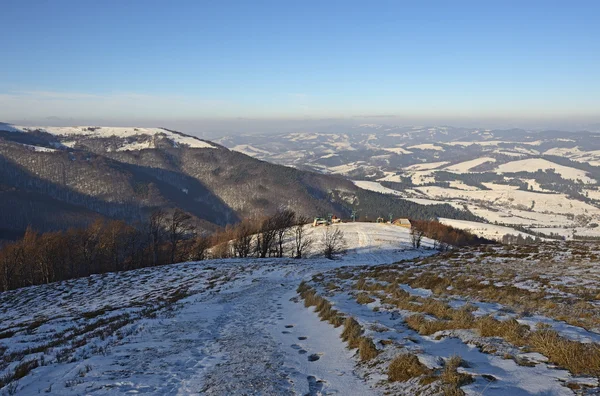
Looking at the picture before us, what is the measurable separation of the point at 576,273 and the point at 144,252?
249 ft

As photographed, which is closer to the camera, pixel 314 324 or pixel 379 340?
pixel 379 340

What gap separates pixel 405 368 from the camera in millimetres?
8492

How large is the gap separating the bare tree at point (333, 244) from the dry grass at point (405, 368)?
200 ft

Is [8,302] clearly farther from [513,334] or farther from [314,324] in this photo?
[513,334]

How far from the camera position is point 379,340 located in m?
11.1

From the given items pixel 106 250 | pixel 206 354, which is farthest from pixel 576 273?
pixel 106 250

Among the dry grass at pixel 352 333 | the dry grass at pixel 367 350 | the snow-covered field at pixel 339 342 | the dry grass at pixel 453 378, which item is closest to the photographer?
the dry grass at pixel 453 378

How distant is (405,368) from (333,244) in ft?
252

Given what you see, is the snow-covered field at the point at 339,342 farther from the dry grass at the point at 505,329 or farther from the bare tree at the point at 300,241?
the bare tree at the point at 300,241

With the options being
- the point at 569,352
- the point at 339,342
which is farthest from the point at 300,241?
A: the point at 569,352

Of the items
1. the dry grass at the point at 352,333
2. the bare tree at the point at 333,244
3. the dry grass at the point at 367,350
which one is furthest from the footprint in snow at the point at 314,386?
the bare tree at the point at 333,244

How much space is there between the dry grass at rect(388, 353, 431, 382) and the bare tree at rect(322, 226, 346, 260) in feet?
200

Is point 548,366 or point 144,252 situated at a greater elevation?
point 548,366

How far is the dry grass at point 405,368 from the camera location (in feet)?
26.8
